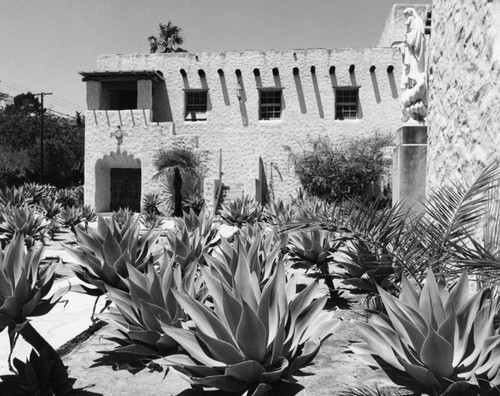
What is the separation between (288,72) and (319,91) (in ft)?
5.13

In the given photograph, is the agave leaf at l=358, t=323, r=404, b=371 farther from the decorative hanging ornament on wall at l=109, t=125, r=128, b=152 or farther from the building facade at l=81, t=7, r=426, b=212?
the decorative hanging ornament on wall at l=109, t=125, r=128, b=152

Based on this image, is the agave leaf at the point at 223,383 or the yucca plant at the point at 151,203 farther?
the yucca plant at the point at 151,203

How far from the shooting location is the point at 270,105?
70.4ft

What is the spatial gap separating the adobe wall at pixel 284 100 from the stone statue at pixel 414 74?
443 inches

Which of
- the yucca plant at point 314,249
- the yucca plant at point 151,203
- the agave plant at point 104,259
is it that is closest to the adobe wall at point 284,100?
the yucca plant at point 151,203

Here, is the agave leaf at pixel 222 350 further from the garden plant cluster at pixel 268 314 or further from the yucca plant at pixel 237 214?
the yucca plant at pixel 237 214

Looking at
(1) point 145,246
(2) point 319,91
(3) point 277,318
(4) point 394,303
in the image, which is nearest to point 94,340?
(1) point 145,246

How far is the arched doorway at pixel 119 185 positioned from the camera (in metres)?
22.2

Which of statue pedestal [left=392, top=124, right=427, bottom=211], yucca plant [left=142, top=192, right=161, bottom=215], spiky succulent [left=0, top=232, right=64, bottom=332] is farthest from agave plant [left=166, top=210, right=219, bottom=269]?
yucca plant [left=142, top=192, right=161, bottom=215]

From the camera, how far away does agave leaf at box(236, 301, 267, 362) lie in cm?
192

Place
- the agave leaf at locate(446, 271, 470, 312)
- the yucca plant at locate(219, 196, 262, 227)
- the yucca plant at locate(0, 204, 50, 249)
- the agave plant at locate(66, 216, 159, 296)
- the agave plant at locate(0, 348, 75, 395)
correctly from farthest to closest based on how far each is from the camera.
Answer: the yucca plant at locate(219, 196, 262, 227) < the yucca plant at locate(0, 204, 50, 249) < the agave plant at locate(66, 216, 159, 296) < the agave plant at locate(0, 348, 75, 395) < the agave leaf at locate(446, 271, 470, 312)

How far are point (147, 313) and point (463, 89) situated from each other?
3836 millimetres

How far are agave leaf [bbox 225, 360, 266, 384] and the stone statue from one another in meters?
7.33

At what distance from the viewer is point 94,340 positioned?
4.02m
